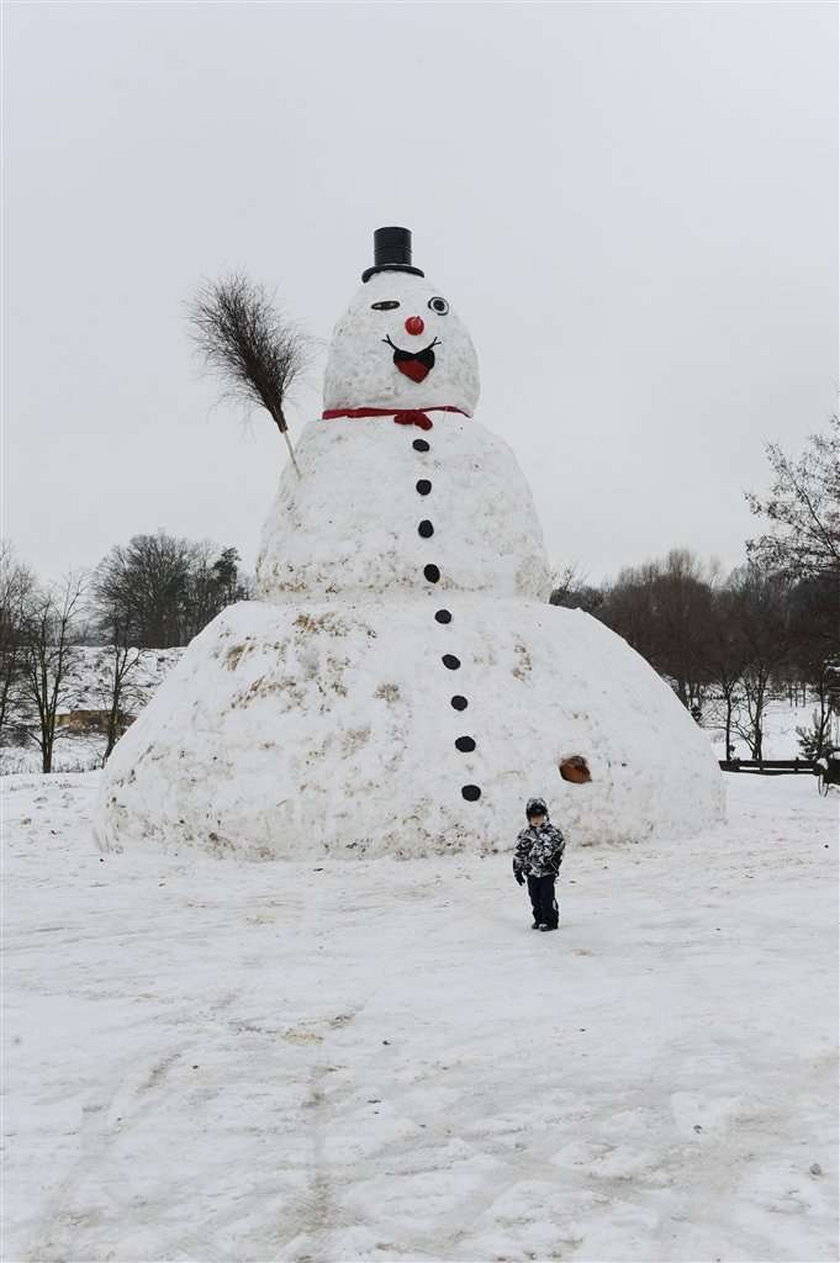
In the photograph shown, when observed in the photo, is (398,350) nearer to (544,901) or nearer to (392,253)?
(392,253)

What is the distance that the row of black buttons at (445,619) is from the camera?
952 centimetres

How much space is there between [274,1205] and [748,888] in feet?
20.1

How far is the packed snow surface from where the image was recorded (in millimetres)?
9398

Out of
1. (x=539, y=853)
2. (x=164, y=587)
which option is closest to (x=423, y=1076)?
(x=539, y=853)

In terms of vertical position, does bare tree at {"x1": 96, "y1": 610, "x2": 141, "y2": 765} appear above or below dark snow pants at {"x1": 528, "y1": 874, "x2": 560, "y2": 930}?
above

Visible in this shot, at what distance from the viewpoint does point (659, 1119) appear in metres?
3.78

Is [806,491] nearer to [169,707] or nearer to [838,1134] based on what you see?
[169,707]

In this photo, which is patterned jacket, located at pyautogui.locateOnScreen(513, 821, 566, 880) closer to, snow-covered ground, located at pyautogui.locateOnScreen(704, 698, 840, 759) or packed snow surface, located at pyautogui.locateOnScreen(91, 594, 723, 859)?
packed snow surface, located at pyautogui.locateOnScreen(91, 594, 723, 859)

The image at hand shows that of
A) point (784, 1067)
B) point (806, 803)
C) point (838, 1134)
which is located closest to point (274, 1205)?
point (838, 1134)

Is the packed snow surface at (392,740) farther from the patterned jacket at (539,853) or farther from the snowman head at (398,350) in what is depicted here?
the snowman head at (398,350)

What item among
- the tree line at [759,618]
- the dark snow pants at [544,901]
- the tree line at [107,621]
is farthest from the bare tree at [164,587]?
the dark snow pants at [544,901]

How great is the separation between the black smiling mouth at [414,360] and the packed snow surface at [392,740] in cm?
315

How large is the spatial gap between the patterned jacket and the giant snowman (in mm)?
2298

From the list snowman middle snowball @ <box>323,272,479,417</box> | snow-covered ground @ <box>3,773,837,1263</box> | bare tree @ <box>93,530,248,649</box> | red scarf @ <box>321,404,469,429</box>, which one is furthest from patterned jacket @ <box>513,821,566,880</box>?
bare tree @ <box>93,530,248,649</box>
